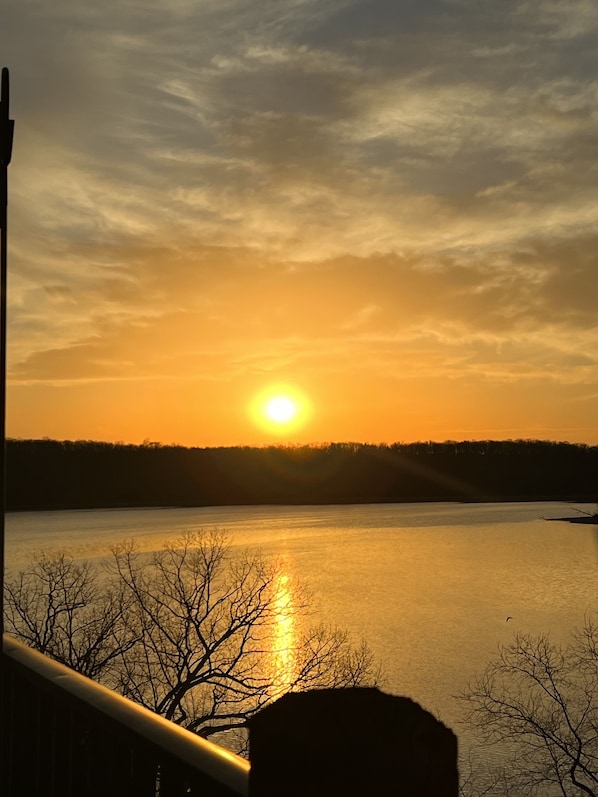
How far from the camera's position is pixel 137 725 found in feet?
6.81

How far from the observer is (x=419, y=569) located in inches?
2721

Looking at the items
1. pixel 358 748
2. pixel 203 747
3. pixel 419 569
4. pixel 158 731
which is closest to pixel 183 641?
pixel 158 731

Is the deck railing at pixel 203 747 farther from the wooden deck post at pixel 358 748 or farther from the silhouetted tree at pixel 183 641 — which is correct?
the silhouetted tree at pixel 183 641

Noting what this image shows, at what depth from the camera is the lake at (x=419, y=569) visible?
3962 cm

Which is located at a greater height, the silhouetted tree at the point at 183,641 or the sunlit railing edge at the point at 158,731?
the sunlit railing edge at the point at 158,731

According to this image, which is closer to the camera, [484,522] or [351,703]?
[351,703]

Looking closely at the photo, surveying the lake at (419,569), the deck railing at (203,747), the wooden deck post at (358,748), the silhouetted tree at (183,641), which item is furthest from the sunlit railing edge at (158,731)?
the lake at (419,569)

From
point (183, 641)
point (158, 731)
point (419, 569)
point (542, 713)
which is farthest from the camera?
point (419, 569)

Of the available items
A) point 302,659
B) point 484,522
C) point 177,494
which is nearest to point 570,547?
point 484,522

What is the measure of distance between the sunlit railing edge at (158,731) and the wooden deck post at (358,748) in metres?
0.33

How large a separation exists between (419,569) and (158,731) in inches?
2714

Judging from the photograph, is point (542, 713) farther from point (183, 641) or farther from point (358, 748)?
point (358, 748)

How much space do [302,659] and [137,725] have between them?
3383cm

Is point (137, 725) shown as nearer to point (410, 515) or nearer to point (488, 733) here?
point (488, 733)
